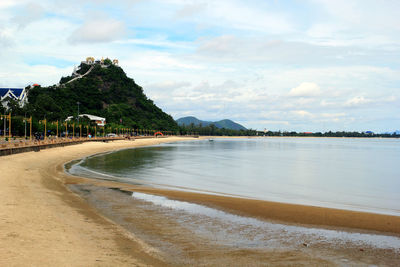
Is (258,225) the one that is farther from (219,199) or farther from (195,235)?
(219,199)

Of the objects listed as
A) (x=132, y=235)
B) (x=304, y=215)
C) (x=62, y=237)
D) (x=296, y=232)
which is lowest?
(x=304, y=215)

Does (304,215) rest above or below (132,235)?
below

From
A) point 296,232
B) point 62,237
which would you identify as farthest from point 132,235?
point 296,232

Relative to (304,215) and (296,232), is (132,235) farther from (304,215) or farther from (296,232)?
(304,215)

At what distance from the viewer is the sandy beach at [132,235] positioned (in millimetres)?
8039

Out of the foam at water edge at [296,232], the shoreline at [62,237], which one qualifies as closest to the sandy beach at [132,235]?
the shoreline at [62,237]

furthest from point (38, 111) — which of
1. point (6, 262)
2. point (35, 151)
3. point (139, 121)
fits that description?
point (6, 262)

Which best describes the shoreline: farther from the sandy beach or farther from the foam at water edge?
the foam at water edge

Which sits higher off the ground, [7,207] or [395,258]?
[7,207]

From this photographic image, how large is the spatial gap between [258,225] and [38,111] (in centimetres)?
11231

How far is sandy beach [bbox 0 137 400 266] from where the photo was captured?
8.04 meters

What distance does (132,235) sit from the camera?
1037 cm

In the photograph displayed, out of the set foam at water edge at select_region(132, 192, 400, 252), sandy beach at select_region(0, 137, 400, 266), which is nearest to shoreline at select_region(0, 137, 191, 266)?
sandy beach at select_region(0, 137, 400, 266)

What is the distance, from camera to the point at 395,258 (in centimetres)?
930
